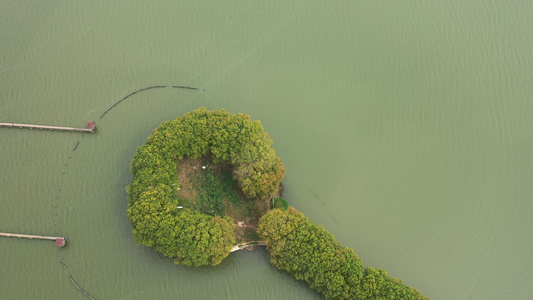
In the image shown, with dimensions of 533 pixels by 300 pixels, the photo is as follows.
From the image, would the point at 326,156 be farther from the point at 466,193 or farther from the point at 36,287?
the point at 36,287

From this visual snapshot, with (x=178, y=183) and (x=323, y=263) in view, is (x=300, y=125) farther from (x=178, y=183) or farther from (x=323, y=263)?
(x=323, y=263)

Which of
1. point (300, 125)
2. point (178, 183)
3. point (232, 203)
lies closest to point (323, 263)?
point (232, 203)

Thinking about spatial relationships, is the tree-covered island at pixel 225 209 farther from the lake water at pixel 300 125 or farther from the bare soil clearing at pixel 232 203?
the lake water at pixel 300 125

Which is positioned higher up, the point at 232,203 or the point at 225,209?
the point at 232,203

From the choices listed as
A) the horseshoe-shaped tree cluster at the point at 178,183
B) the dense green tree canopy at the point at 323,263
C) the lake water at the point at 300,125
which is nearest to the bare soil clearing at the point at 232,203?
the horseshoe-shaped tree cluster at the point at 178,183

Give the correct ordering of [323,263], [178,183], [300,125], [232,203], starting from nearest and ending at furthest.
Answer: [323,263] → [178,183] → [232,203] → [300,125]

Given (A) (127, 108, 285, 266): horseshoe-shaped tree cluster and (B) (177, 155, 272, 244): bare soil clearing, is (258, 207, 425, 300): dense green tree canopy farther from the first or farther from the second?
(A) (127, 108, 285, 266): horseshoe-shaped tree cluster

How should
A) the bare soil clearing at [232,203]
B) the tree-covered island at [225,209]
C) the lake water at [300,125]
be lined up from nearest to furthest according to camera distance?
the tree-covered island at [225,209] → the lake water at [300,125] → the bare soil clearing at [232,203]
